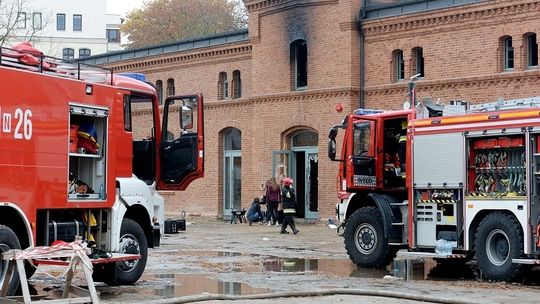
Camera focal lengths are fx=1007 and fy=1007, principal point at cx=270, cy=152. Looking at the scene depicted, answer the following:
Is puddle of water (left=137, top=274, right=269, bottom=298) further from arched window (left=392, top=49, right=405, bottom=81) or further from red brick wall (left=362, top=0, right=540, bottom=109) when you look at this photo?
arched window (left=392, top=49, right=405, bottom=81)

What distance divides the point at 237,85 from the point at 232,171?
3.24 m

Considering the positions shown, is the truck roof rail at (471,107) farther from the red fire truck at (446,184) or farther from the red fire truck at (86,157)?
the red fire truck at (86,157)

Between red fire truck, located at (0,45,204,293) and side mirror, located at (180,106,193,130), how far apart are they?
16 millimetres

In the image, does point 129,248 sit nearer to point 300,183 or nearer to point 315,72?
point 315,72

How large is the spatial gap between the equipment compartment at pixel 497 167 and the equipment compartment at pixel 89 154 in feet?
20.6

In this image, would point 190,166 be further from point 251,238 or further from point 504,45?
point 504,45

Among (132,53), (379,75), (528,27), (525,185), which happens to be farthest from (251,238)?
(132,53)

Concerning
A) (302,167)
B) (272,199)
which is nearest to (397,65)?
(302,167)

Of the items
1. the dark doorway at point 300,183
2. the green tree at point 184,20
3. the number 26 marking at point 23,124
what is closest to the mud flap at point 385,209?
the number 26 marking at point 23,124

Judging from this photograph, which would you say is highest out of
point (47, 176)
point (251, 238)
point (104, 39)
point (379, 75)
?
point (104, 39)

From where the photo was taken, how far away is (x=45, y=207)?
44.6 feet

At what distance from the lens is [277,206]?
33250mm

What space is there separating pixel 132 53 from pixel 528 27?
19568mm

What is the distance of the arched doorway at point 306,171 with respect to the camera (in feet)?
111
